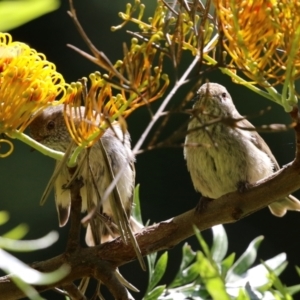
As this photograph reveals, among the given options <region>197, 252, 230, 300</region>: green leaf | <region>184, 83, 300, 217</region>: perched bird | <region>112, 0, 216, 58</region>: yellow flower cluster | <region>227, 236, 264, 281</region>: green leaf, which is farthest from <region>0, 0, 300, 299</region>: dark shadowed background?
<region>197, 252, 230, 300</region>: green leaf

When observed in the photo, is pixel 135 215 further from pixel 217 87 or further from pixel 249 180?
pixel 217 87

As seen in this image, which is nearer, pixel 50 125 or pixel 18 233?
pixel 18 233

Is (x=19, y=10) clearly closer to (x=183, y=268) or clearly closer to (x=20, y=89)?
(x=20, y=89)

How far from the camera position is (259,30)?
0.64m

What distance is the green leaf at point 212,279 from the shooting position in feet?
1.34

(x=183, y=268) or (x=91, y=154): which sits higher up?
(x=183, y=268)

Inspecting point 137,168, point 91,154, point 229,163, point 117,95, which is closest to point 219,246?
point 117,95

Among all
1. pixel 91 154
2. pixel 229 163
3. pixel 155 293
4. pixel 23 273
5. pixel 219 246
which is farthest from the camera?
pixel 229 163

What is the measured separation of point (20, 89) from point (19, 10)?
32 cm

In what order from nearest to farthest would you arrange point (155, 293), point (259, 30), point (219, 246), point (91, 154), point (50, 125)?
1. point (259, 30)
2. point (155, 293)
3. point (219, 246)
4. point (50, 125)
5. point (91, 154)

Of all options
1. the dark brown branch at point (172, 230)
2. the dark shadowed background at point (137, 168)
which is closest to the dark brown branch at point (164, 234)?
the dark brown branch at point (172, 230)

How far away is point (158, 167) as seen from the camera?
3.09 metres

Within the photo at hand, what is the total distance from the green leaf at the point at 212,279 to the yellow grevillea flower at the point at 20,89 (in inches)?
13.6

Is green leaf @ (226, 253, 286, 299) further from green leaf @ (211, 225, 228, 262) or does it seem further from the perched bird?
the perched bird
